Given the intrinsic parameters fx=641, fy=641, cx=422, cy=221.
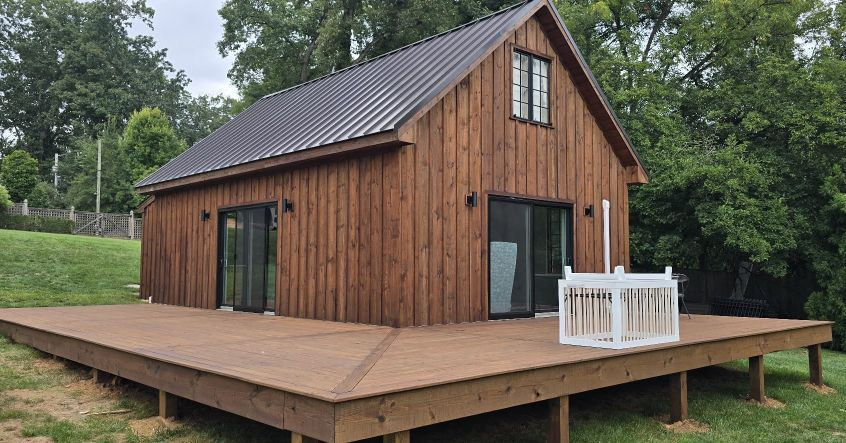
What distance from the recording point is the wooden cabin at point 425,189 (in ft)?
22.3

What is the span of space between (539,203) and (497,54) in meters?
1.94

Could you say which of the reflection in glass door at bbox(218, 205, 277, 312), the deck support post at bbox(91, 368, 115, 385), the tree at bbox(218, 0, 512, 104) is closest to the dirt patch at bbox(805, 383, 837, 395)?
the reflection in glass door at bbox(218, 205, 277, 312)

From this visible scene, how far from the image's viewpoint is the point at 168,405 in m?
4.53

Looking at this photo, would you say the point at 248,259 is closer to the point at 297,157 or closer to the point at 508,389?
the point at 297,157

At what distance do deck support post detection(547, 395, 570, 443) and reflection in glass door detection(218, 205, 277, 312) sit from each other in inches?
201

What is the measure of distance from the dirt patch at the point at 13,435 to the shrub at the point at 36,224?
19863 mm

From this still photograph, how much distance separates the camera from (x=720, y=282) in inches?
548

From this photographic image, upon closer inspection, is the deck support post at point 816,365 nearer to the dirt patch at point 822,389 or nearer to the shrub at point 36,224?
the dirt patch at point 822,389

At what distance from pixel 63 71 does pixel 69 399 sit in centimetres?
3793

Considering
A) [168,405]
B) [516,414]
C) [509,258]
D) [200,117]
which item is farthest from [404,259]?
[200,117]

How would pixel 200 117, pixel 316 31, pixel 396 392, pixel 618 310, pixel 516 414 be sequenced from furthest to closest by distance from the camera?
pixel 200 117
pixel 316 31
pixel 516 414
pixel 618 310
pixel 396 392

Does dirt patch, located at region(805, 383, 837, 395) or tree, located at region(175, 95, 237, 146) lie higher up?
tree, located at region(175, 95, 237, 146)

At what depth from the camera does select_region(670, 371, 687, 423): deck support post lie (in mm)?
5109

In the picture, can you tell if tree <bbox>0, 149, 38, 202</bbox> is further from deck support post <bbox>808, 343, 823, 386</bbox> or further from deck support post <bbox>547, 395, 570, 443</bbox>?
deck support post <bbox>808, 343, 823, 386</bbox>
